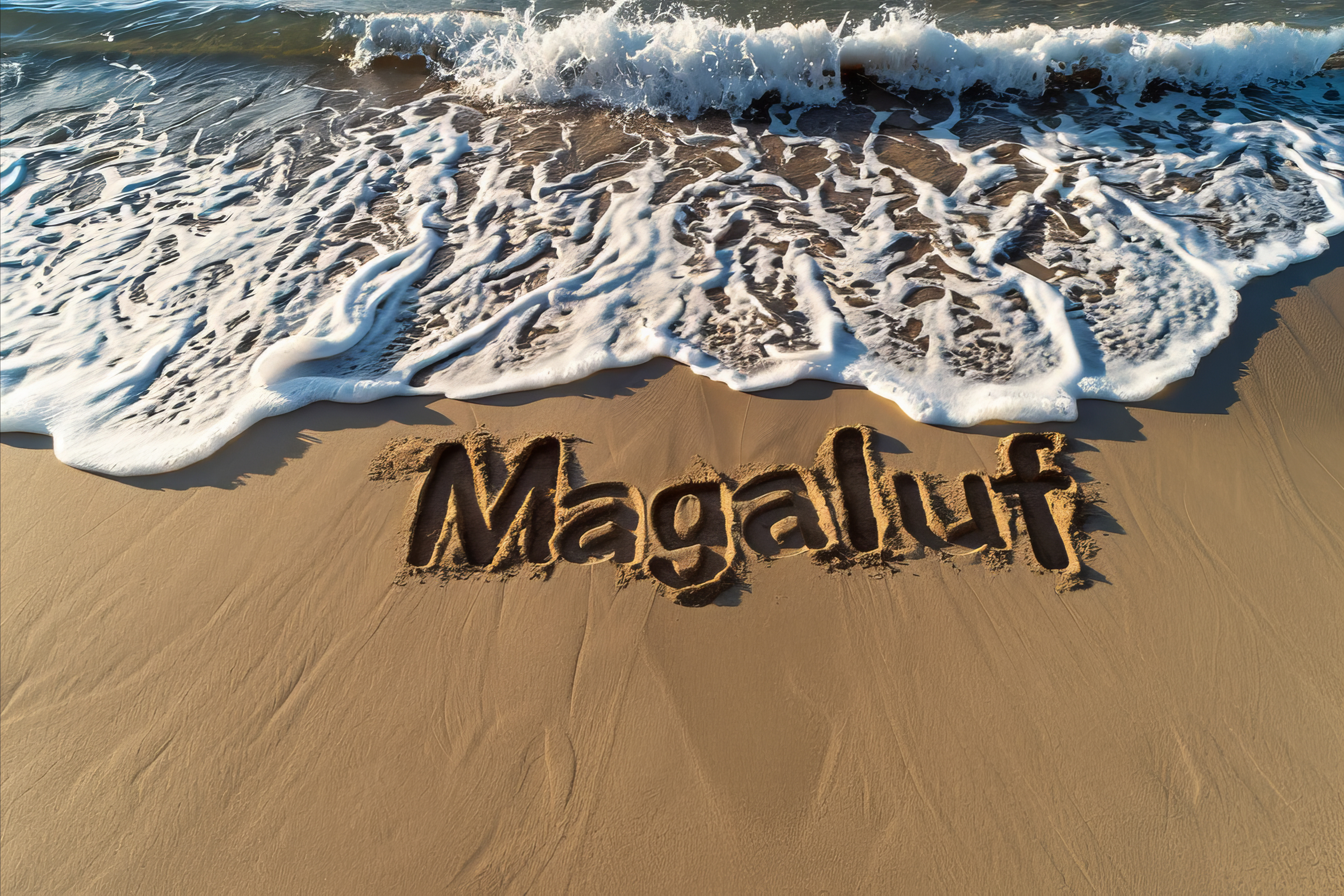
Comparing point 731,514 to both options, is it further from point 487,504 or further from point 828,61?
point 828,61

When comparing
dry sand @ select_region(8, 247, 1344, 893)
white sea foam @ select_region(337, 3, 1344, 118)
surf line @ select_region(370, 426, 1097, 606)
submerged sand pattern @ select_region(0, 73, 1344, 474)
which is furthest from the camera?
white sea foam @ select_region(337, 3, 1344, 118)

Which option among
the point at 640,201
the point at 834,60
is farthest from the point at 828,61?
the point at 640,201

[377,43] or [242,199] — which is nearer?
[242,199]

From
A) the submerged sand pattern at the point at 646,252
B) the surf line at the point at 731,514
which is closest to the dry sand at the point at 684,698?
the surf line at the point at 731,514

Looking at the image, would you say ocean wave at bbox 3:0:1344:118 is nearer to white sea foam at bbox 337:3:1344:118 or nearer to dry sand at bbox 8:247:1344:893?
white sea foam at bbox 337:3:1344:118

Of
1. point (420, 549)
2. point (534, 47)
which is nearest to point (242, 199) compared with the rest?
point (534, 47)

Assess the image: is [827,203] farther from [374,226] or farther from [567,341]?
[374,226]

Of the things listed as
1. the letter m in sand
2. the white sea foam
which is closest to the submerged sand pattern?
the white sea foam
